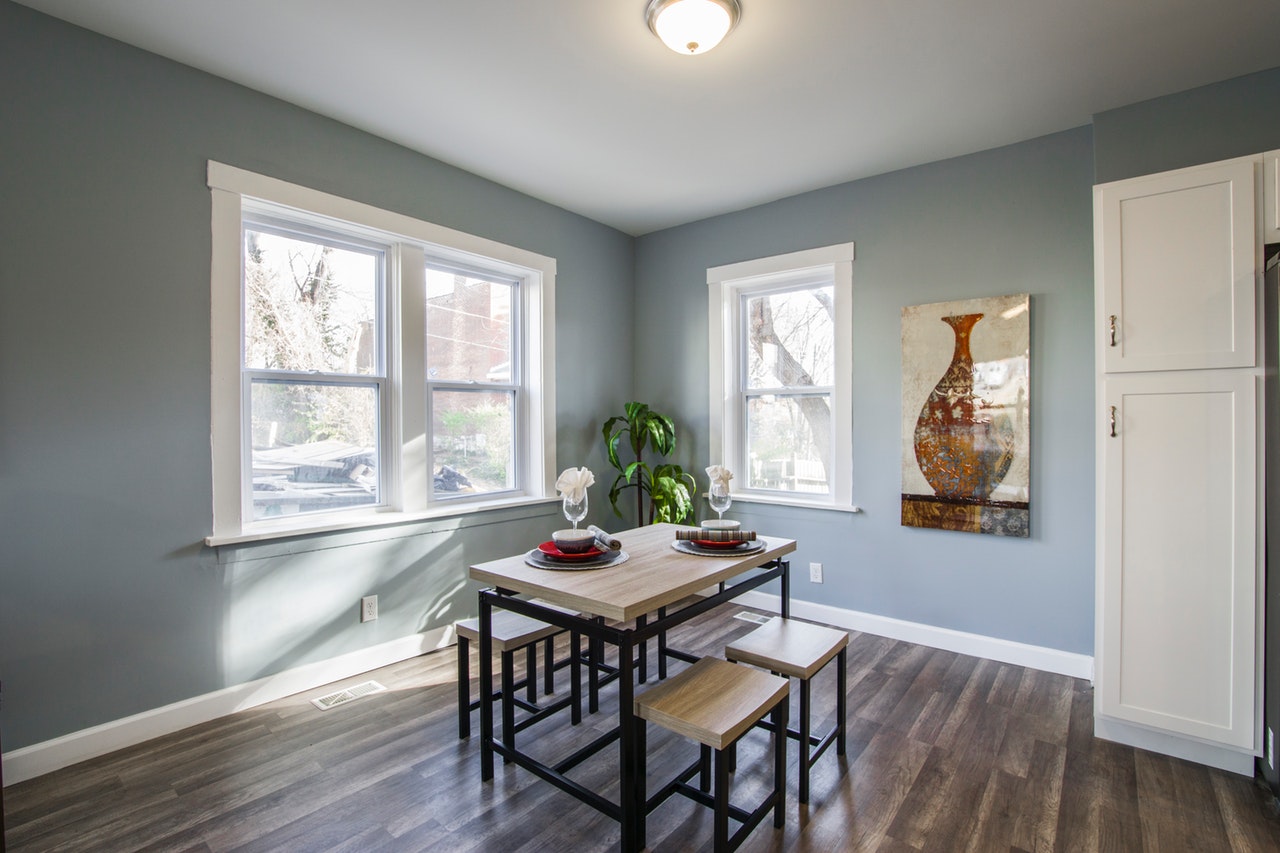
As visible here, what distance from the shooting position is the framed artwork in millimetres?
3113

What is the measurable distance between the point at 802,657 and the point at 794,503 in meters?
1.93

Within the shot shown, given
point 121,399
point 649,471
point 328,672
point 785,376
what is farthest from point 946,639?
point 121,399

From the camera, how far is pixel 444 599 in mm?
3373

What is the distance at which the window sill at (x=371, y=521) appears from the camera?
2600mm

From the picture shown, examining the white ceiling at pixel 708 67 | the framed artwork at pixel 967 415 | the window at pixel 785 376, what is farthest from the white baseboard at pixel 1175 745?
the white ceiling at pixel 708 67

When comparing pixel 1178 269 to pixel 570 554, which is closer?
pixel 570 554

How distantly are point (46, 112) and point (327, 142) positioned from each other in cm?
100

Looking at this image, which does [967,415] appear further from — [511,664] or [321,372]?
[321,372]

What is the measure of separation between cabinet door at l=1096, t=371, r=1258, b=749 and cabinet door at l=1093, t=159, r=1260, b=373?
0.35ft

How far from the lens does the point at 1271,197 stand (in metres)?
2.15

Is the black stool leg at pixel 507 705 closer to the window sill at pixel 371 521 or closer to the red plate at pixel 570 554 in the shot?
the red plate at pixel 570 554

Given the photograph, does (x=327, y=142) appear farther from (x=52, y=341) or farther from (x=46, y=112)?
(x=52, y=341)

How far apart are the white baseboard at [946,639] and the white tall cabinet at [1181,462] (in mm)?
651

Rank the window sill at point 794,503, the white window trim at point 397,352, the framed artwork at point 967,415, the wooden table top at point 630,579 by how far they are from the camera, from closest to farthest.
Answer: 1. the wooden table top at point 630,579
2. the white window trim at point 397,352
3. the framed artwork at point 967,415
4. the window sill at point 794,503
